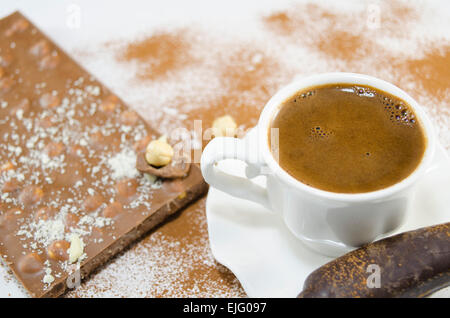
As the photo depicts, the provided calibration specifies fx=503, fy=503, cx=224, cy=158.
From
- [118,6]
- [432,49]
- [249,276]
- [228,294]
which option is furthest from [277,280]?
[118,6]

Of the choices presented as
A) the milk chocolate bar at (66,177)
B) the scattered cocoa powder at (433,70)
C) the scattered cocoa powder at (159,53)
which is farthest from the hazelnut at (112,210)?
the scattered cocoa powder at (433,70)

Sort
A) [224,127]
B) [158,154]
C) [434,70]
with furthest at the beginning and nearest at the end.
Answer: [434,70]
[224,127]
[158,154]

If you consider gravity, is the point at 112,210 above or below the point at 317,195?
below

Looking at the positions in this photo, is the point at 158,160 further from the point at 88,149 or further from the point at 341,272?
the point at 341,272

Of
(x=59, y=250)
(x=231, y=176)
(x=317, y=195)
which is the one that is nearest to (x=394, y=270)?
(x=317, y=195)

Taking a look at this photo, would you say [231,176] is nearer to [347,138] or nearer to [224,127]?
[347,138]

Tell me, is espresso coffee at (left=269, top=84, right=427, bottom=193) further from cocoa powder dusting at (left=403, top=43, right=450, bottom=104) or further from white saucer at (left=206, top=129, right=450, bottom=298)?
cocoa powder dusting at (left=403, top=43, right=450, bottom=104)

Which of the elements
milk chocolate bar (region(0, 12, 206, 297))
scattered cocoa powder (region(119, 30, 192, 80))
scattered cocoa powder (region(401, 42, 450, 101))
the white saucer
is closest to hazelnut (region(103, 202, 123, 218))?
milk chocolate bar (region(0, 12, 206, 297))
